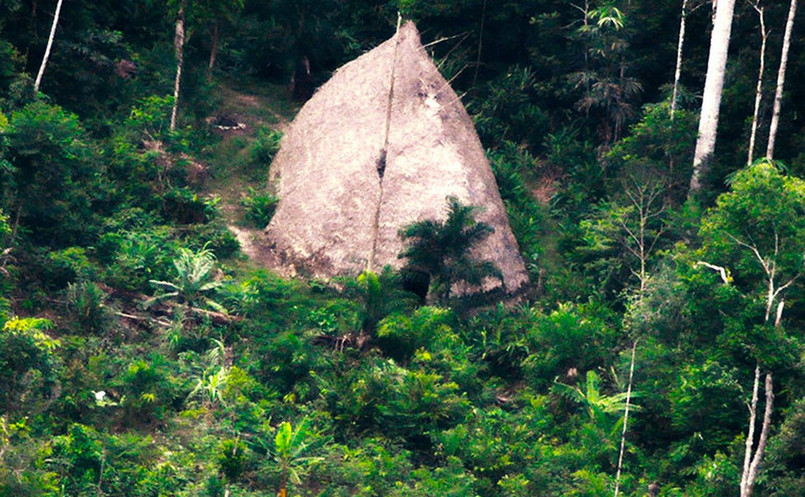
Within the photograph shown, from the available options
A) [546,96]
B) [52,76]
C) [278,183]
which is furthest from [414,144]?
[52,76]

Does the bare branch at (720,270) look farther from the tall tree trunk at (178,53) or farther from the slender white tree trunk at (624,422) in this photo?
the tall tree trunk at (178,53)

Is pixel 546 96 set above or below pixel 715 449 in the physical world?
above

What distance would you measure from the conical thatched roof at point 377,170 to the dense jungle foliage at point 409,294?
0.78 metres

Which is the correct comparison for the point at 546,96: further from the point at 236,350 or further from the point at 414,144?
the point at 236,350

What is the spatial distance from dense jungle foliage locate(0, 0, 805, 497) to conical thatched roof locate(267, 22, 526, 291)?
0.78 m

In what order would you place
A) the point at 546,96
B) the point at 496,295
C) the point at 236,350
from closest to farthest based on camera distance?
the point at 236,350
the point at 496,295
the point at 546,96

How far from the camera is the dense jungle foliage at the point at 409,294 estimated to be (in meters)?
21.0

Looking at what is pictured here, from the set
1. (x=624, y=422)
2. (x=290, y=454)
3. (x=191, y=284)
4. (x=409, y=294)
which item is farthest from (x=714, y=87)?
(x=290, y=454)

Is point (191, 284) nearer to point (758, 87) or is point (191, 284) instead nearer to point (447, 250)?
point (447, 250)

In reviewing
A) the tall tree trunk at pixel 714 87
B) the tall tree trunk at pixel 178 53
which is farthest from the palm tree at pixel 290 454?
the tall tree trunk at pixel 714 87

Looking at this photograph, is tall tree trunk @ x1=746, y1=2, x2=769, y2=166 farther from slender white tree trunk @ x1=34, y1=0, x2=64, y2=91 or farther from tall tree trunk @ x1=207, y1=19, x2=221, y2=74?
slender white tree trunk @ x1=34, y1=0, x2=64, y2=91

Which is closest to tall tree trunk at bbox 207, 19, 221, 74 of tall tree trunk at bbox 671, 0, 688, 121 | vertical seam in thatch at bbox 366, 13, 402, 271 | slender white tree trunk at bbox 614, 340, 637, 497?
vertical seam in thatch at bbox 366, 13, 402, 271

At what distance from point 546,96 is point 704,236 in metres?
9.51

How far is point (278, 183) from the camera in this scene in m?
28.8
